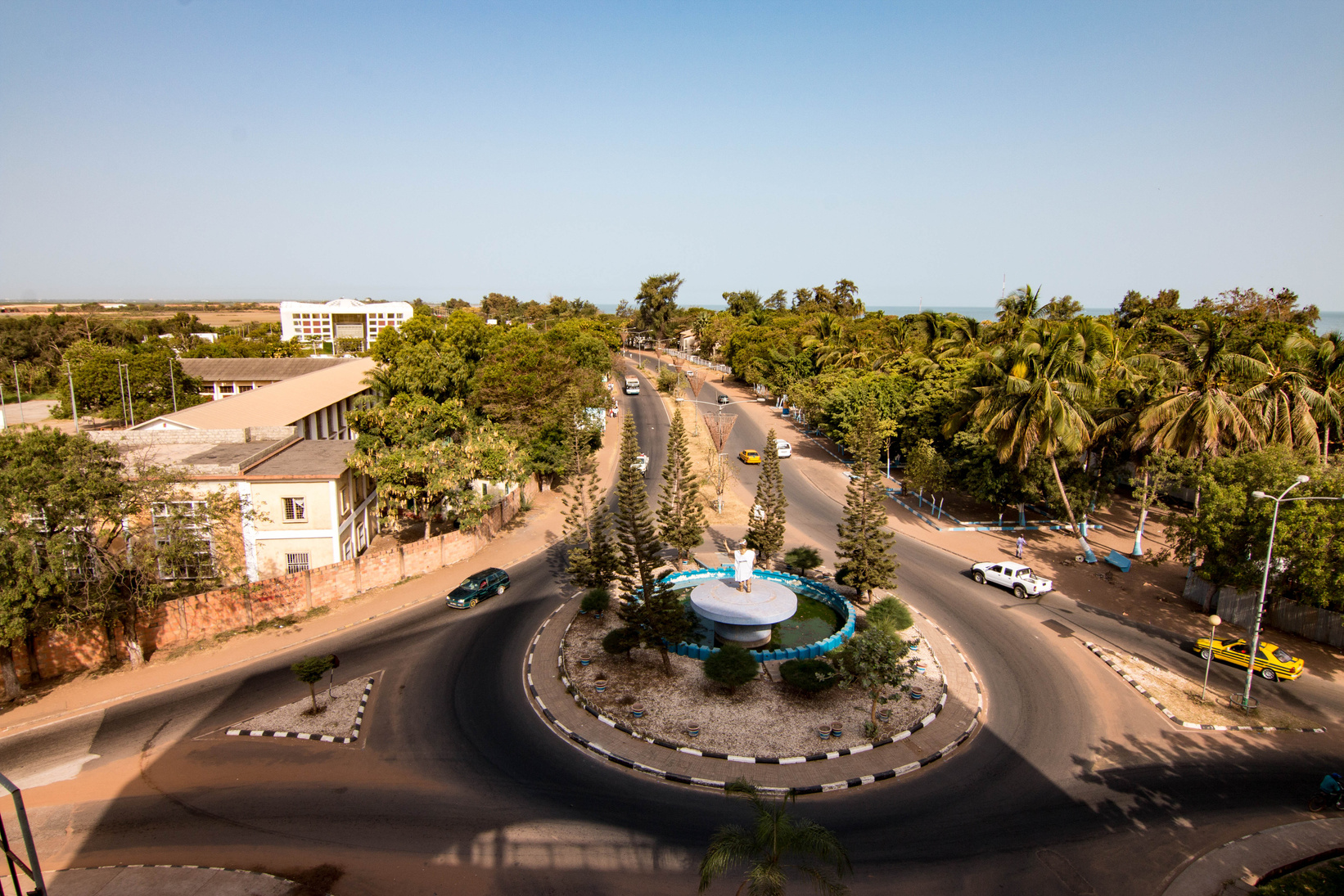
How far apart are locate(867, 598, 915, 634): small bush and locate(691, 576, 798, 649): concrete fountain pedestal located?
8.24ft

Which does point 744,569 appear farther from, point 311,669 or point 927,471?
point 927,471

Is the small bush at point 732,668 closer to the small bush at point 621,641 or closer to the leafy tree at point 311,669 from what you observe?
the small bush at point 621,641

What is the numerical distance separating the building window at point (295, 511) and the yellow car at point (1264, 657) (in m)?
30.5

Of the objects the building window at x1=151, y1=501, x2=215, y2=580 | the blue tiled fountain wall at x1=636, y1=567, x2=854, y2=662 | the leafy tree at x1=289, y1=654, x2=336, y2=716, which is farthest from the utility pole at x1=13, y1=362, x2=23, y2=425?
the blue tiled fountain wall at x1=636, y1=567, x2=854, y2=662

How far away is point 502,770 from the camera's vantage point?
15648 mm

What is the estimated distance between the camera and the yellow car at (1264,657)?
63.6ft

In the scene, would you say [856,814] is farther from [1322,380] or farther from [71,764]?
[1322,380]

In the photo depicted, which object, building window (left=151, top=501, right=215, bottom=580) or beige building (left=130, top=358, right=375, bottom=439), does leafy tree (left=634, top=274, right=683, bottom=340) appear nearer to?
beige building (left=130, top=358, right=375, bottom=439)

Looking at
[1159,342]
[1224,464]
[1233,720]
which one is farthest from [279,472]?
[1159,342]

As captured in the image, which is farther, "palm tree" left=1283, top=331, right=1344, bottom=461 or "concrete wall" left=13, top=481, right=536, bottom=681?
"palm tree" left=1283, top=331, right=1344, bottom=461

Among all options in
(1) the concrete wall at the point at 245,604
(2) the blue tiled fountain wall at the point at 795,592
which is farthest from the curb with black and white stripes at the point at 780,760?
(1) the concrete wall at the point at 245,604

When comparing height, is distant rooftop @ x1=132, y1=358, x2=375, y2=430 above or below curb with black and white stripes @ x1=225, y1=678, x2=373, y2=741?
above

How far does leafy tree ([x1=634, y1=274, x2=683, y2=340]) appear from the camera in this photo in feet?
366

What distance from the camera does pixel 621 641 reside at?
1992cm
